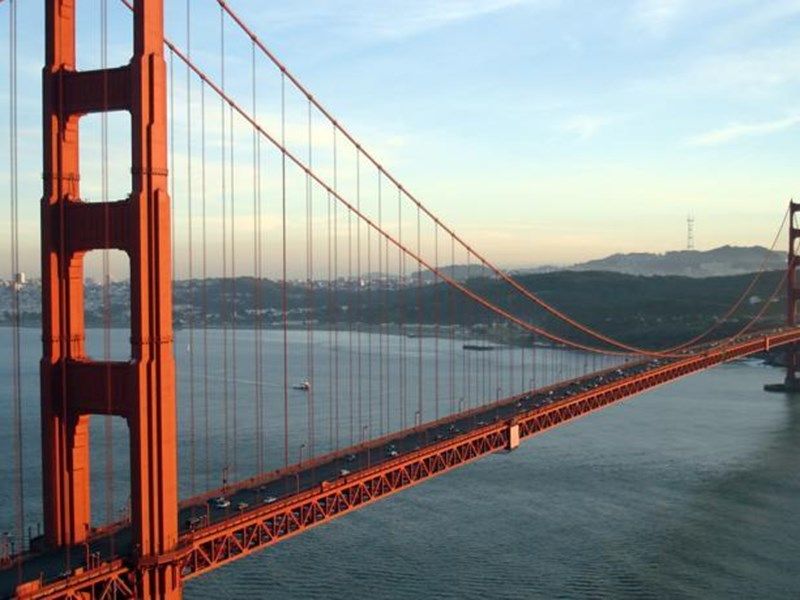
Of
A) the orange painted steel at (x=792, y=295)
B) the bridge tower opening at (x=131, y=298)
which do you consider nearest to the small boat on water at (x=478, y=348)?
the orange painted steel at (x=792, y=295)

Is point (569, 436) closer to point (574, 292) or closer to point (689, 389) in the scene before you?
point (689, 389)

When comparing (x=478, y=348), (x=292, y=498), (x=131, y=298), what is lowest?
(x=478, y=348)

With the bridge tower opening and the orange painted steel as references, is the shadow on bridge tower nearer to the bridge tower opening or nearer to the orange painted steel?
the orange painted steel

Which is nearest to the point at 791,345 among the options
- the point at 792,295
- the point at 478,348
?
the point at 792,295

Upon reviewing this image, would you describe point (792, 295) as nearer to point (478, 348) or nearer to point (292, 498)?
point (478, 348)

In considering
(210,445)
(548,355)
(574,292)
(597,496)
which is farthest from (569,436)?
(574,292)

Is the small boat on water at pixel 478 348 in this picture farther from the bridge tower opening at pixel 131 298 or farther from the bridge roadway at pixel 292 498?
the bridge tower opening at pixel 131 298
